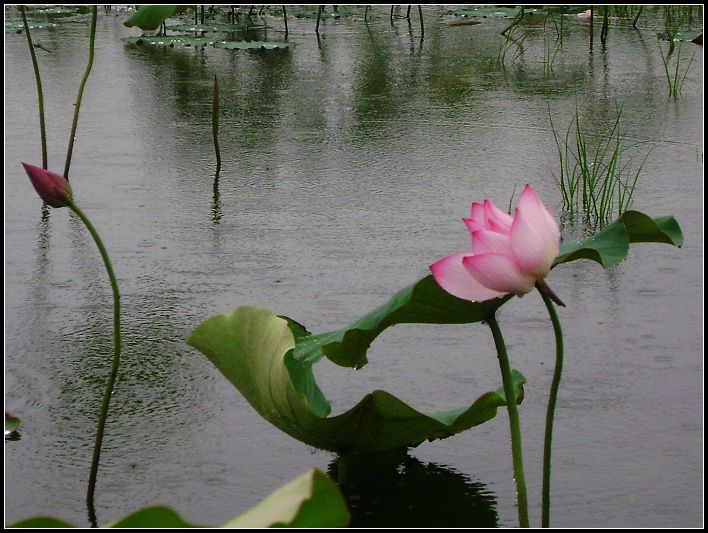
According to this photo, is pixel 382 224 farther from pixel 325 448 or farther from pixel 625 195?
pixel 325 448

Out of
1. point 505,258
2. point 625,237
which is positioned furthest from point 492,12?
point 505,258

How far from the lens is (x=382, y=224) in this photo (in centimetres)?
228

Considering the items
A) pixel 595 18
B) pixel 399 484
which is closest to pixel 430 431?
pixel 399 484

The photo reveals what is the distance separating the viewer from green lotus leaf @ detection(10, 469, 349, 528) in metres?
0.56

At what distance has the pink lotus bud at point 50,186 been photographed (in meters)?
1.14

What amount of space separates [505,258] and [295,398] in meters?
0.32

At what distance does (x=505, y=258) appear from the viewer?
2.89 ft

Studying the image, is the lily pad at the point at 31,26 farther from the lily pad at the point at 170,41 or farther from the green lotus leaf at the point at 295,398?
the green lotus leaf at the point at 295,398

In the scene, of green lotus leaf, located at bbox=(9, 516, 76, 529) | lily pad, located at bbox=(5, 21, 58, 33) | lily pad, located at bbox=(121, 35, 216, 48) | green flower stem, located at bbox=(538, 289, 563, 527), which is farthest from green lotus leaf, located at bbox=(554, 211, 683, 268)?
lily pad, located at bbox=(5, 21, 58, 33)

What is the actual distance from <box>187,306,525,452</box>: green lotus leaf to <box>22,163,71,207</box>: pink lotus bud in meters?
0.21

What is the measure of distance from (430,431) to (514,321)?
616mm

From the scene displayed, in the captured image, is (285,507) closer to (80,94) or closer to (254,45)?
(80,94)

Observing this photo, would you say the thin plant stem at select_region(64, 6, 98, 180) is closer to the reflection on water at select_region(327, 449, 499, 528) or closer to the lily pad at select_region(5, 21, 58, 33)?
the reflection on water at select_region(327, 449, 499, 528)

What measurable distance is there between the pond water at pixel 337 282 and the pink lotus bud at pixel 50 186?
0.34 metres
